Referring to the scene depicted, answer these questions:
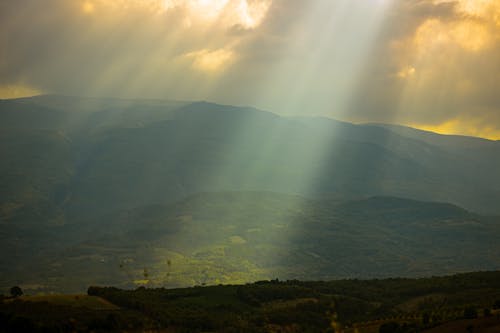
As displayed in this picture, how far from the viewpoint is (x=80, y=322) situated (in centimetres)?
9519

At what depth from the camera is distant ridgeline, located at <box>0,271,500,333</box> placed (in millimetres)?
88938

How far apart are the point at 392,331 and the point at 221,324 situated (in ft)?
152

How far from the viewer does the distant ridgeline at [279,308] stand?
88.9 m

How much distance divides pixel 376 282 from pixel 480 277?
98.3ft

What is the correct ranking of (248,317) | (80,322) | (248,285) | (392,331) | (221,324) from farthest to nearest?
(248,285), (248,317), (221,324), (80,322), (392,331)

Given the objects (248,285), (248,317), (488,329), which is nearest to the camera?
(488,329)

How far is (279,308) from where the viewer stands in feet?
449

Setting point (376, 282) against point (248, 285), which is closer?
point (248, 285)

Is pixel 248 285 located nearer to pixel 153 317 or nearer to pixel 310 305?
pixel 310 305

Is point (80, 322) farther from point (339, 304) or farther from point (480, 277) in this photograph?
point (480, 277)

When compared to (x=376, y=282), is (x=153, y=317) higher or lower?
lower

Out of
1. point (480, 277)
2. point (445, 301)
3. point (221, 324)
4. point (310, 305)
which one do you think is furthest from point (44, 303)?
point (480, 277)

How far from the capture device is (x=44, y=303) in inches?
4242

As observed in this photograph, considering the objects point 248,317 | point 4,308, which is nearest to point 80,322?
point 4,308
